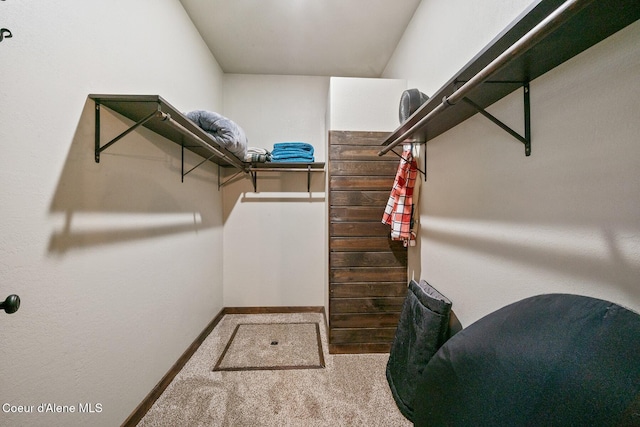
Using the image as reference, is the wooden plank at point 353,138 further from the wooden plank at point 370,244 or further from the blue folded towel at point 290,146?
the wooden plank at point 370,244

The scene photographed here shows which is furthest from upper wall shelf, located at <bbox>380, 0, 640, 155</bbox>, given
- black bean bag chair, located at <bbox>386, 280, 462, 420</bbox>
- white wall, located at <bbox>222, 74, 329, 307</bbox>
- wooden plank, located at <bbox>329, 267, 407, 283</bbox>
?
white wall, located at <bbox>222, 74, 329, 307</bbox>

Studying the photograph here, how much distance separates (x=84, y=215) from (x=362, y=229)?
1.65 m

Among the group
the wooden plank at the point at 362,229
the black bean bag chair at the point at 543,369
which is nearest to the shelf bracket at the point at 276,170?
the wooden plank at the point at 362,229

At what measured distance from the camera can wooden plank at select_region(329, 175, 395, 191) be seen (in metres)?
1.96

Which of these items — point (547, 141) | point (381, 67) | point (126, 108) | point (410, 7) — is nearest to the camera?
point (547, 141)

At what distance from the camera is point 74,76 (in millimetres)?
918

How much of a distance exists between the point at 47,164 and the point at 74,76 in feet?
1.24

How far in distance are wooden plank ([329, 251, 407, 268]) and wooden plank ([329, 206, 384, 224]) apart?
0.28m

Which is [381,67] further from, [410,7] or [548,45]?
[548,45]

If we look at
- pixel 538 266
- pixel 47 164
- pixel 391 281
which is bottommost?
pixel 391 281

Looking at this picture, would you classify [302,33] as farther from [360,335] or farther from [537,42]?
[360,335]

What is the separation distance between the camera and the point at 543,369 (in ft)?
2.18

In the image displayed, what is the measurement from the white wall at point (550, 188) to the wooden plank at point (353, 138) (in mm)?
688

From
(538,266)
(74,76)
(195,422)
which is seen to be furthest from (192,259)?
(538,266)
